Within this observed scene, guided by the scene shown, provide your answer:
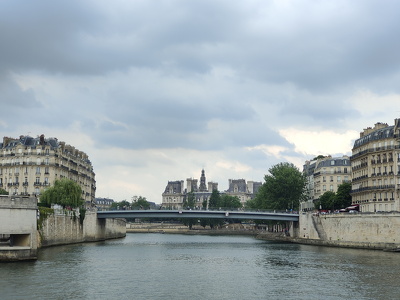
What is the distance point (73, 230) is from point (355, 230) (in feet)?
123

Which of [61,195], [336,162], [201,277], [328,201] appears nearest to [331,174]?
[336,162]

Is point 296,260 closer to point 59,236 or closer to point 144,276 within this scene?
point 144,276

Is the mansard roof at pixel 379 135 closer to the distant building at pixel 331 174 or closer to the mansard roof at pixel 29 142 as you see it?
the distant building at pixel 331 174

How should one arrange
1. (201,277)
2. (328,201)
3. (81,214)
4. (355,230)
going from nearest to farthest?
(201,277), (355,230), (81,214), (328,201)

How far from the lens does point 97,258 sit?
56875 millimetres

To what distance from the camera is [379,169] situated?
280 ft

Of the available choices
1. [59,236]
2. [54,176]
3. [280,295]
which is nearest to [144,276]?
[280,295]

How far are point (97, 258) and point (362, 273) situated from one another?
82.4ft

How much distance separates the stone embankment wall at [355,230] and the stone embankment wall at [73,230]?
103 feet

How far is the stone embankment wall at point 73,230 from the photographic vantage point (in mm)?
68562

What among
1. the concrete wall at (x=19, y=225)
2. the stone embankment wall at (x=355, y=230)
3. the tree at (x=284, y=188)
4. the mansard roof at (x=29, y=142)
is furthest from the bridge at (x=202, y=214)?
the concrete wall at (x=19, y=225)

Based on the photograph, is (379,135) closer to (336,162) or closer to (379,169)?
(379,169)

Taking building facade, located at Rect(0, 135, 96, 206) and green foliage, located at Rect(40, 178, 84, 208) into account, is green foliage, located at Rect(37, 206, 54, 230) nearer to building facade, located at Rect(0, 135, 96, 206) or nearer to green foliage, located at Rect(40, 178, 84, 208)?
green foliage, located at Rect(40, 178, 84, 208)

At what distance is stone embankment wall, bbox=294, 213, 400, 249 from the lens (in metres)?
69.8
